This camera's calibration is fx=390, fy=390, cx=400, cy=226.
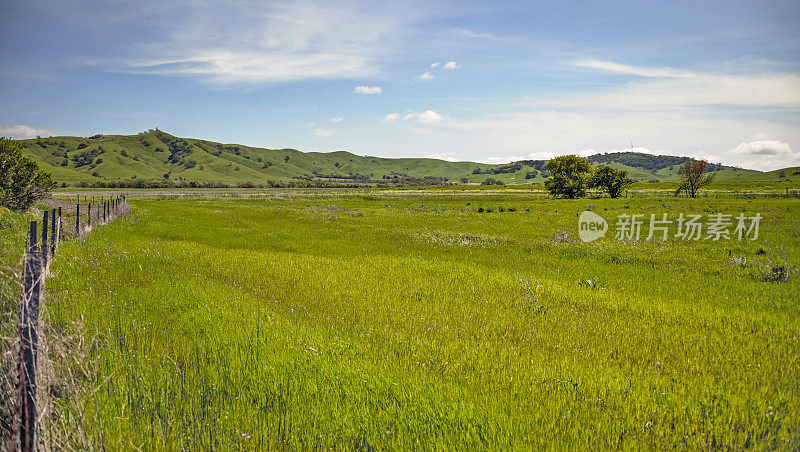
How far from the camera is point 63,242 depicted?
1725cm

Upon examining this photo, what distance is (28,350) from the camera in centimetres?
400

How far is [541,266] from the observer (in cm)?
1764

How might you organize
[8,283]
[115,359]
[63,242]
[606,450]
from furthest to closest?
[63,242], [8,283], [115,359], [606,450]

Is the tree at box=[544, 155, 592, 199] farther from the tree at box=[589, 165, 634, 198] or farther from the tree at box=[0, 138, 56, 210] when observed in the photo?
the tree at box=[0, 138, 56, 210]

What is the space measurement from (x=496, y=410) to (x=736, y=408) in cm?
348

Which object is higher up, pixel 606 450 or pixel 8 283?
pixel 8 283

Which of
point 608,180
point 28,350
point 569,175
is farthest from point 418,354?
point 608,180

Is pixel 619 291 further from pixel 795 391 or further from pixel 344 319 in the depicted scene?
pixel 344 319

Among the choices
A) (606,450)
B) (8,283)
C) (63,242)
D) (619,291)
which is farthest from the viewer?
(63,242)

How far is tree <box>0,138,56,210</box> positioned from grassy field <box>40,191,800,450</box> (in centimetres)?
2160

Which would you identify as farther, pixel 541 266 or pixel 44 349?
pixel 541 266

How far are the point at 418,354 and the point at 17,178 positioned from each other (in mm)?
38966

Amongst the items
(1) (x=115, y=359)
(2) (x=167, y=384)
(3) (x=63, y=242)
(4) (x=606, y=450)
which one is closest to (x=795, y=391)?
(4) (x=606, y=450)

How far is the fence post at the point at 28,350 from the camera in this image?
12.4ft
